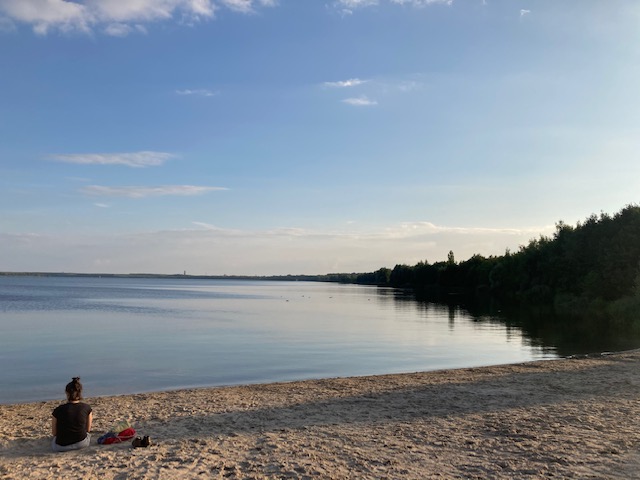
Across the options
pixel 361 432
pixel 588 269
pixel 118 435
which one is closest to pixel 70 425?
pixel 118 435

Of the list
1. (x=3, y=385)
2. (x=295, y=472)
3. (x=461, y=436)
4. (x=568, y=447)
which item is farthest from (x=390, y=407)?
(x=3, y=385)

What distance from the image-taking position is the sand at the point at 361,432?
360 inches

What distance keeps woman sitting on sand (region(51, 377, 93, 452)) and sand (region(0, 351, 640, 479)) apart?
0.68 ft

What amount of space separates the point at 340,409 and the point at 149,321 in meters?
38.5

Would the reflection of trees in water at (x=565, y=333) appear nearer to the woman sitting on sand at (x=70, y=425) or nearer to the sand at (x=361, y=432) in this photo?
the sand at (x=361, y=432)

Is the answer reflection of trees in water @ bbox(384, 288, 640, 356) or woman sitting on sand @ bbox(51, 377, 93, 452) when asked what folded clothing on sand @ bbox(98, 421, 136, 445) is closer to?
woman sitting on sand @ bbox(51, 377, 93, 452)

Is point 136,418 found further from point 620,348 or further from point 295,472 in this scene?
point 620,348

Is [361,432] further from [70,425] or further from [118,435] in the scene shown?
[70,425]

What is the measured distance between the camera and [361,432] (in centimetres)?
1175

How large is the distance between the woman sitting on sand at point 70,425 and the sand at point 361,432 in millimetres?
208

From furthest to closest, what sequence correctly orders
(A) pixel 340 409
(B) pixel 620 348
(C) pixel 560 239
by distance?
(C) pixel 560 239 → (B) pixel 620 348 → (A) pixel 340 409

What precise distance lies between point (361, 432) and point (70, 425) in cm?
580

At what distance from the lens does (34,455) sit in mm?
10164

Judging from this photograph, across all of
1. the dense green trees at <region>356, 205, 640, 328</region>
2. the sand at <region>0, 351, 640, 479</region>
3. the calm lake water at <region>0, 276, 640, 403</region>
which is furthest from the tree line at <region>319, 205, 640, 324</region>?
the sand at <region>0, 351, 640, 479</region>
